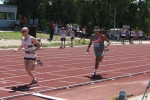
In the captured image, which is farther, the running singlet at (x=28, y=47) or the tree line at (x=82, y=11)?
the tree line at (x=82, y=11)

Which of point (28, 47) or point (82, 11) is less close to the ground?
point (82, 11)

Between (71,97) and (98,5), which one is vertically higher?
(98,5)

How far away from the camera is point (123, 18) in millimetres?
66688

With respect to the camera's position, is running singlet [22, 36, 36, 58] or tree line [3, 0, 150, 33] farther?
tree line [3, 0, 150, 33]

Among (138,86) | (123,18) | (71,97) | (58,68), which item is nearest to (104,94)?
(71,97)

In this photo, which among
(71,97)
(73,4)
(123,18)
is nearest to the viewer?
(71,97)

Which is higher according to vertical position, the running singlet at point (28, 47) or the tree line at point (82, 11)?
the tree line at point (82, 11)

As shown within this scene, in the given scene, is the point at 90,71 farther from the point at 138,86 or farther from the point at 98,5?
the point at 98,5

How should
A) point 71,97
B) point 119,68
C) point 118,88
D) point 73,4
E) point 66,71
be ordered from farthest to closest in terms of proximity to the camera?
point 73,4
point 119,68
point 66,71
point 118,88
point 71,97

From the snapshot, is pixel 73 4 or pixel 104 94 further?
pixel 73 4

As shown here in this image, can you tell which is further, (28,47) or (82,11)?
(82,11)

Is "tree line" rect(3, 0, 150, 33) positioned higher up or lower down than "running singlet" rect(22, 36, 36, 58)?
higher up

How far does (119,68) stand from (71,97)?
22.5 ft

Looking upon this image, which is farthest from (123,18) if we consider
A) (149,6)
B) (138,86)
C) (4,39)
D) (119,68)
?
(138,86)
